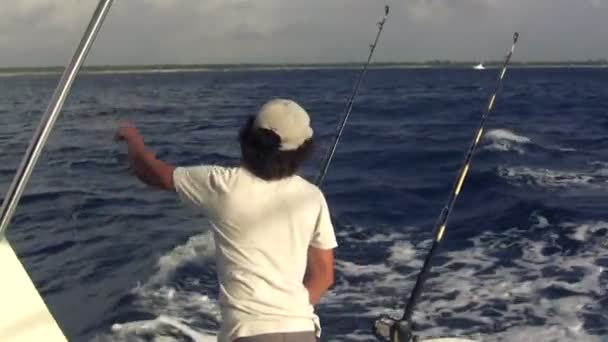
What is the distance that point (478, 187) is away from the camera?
1073 centimetres

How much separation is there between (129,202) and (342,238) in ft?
9.40

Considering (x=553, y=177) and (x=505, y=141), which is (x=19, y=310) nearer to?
(x=553, y=177)

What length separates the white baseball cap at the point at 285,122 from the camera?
6.85 ft

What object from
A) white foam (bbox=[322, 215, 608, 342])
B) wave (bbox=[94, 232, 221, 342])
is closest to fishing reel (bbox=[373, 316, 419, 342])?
white foam (bbox=[322, 215, 608, 342])

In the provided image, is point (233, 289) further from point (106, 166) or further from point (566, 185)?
point (106, 166)

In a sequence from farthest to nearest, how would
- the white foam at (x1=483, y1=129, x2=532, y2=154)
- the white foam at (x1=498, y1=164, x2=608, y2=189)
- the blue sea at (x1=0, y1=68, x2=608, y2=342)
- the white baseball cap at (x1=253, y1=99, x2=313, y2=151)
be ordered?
1. the white foam at (x1=483, y1=129, x2=532, y2=154)
2. the white foam at (x1=498, y1=164, x2=608, y2=189)
3. the blue sea at (x1=0, y1=68, x2=608, y2=342)
4. the white baseball cap at (x1=253, y1=99, x2=313, y2=151)

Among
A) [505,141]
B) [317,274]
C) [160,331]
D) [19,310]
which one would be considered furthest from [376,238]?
[505,141]

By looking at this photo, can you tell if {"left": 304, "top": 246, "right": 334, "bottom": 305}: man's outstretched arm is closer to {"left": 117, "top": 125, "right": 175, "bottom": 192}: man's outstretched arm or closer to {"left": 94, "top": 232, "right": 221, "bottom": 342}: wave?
{"left": 117, "top": 125, "right": 175, "bottom": 192}: man's outstretched arm

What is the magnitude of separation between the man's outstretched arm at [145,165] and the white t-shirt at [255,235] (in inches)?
1.0

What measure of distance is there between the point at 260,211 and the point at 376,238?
245 inches

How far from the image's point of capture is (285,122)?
209 cm

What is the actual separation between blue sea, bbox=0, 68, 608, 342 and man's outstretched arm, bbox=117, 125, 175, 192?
0.21m

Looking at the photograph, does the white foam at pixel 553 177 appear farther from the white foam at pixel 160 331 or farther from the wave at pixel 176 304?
the white foam at pixel 160 331

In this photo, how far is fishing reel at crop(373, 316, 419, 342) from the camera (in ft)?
9.24
